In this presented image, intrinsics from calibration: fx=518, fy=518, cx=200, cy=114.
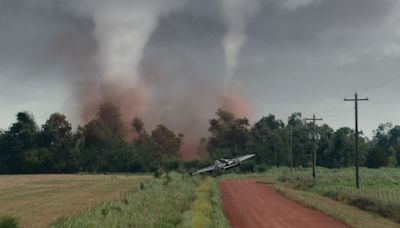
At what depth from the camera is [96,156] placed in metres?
138

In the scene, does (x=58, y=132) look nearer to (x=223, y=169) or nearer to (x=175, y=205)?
(x=223, y=169)

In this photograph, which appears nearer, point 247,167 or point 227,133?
point 247,167

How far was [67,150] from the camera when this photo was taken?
136500 mm

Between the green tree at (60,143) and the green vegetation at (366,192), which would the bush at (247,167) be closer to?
the green vegetation at (366,192)

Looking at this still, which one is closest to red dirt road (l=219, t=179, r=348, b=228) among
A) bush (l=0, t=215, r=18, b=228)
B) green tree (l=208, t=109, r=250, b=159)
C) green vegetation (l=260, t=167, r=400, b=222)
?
green vegetation (l=260, t=167, r=400, b=222)

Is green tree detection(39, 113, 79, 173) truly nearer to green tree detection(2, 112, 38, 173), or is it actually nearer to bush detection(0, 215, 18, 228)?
green tree detection(2, 112, 38, 173)

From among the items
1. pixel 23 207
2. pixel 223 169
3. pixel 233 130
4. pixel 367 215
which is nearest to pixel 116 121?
pixel 233 130

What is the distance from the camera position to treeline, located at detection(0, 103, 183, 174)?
436ft

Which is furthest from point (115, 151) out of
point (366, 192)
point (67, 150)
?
point (366, 192)

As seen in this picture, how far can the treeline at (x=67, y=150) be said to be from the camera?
436 feet

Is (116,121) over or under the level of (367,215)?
over

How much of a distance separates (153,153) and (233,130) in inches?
1495

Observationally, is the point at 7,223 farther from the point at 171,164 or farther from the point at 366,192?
the point at 171,164

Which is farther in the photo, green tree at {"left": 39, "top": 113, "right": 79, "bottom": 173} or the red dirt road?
green tree at {"left": 39, "top": 113, "right": 79, "bottom": 173}
